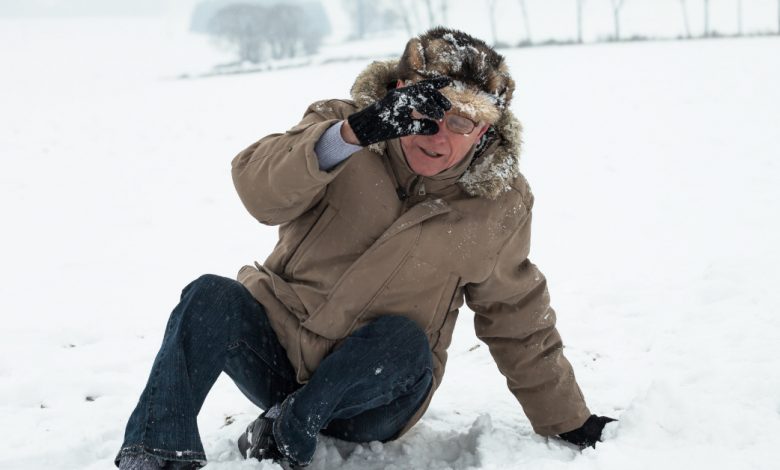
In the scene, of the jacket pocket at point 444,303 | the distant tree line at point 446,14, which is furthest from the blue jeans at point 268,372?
the distant tree line at point 446,14

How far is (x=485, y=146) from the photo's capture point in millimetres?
1818

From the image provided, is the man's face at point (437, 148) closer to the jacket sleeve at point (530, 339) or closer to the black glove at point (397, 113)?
the black glove at point (397, 113)

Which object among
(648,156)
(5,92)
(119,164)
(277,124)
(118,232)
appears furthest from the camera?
(5,92)

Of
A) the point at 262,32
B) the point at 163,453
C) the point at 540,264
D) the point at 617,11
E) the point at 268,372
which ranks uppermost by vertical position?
the point at 163,453

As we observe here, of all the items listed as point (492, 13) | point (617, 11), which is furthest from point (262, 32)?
point (617, 11)

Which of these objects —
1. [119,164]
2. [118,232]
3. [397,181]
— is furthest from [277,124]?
[397,181]

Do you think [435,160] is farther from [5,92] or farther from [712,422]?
[5,92]

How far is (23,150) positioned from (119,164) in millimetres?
1527

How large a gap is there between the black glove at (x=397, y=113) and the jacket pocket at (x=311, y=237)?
34 cm

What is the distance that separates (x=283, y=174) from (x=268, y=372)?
582 mm

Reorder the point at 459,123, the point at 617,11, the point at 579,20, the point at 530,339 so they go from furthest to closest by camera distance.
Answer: the point at 617,11 < the point at 579,20 < the point at 530,339 < the point at 459,123

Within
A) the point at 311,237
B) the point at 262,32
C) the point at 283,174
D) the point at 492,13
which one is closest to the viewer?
the point at 283,174

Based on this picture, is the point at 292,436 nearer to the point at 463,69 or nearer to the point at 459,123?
the point at 459,123

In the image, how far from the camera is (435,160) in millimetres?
1693
